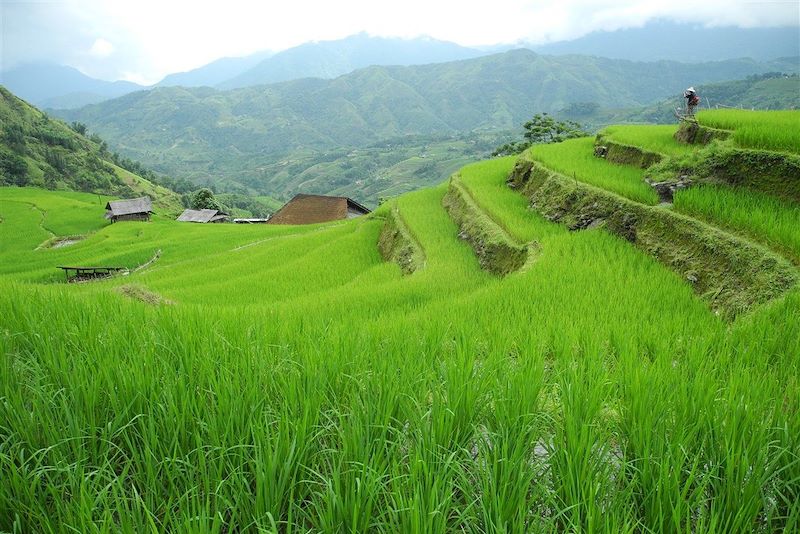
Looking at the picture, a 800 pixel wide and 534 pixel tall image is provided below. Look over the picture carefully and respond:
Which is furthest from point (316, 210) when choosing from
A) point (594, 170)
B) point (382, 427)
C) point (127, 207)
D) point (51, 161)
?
point (51, 161)

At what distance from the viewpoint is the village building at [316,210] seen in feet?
145

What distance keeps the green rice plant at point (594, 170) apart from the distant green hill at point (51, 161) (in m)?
91.2

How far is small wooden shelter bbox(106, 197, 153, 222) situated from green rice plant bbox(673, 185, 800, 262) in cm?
5896

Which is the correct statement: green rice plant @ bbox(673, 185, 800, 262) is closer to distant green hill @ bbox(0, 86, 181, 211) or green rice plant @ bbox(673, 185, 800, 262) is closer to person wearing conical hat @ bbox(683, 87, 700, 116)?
person wearing conical hat @ bbox(683, 87, 700, 116)

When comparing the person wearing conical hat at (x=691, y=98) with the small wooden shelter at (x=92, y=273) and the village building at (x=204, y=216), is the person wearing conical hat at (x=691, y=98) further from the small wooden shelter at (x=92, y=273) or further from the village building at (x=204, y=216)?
the village building at (x=204, y=216)

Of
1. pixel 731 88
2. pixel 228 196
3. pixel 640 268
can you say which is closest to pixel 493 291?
pixel 640 268

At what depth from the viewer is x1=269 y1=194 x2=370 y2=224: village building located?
145 feet

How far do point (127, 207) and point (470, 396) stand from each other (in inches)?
2474

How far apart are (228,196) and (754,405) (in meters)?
138

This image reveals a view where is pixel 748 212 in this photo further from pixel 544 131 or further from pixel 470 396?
pixel 544 131

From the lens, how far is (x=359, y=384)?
2.45 meters

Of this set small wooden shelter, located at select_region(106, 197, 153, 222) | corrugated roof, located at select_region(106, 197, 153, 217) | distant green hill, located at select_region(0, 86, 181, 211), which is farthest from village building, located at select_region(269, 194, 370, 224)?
distant green hill, located at select_region(0, 86, 181, 211)

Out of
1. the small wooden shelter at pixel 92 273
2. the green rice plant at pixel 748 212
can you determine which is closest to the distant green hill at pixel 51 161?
the small wooden shelter at pixel 92 273

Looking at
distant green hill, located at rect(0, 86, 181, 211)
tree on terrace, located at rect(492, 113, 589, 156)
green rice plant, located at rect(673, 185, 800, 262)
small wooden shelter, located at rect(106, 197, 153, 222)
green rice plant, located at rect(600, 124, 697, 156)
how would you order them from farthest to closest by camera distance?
distant green hill, located at rect(0, 86, 181, 211) → small wooden shelter, located at rect(106, 197, 153, 222) → tree on terrace, located at rect(492, 113, 589, 156) → green rice plant, located at rect(600, 124, 697, 156) → green rice plant, located at rect(673, 185, 800, 262)
